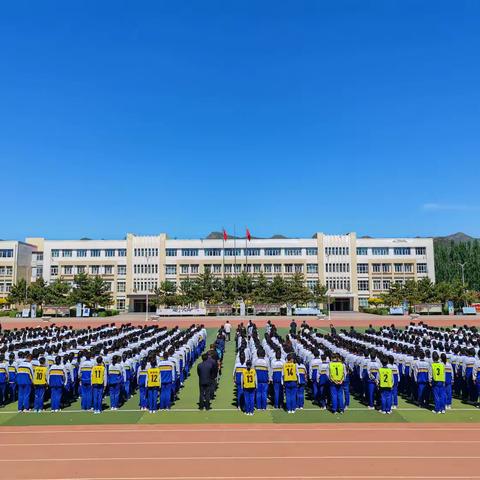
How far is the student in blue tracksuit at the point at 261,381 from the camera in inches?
461

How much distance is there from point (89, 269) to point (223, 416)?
7164cm

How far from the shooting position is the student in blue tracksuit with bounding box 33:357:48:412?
469 inches

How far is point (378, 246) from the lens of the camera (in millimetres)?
79062

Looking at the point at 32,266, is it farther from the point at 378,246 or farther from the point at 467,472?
the point at 467,472

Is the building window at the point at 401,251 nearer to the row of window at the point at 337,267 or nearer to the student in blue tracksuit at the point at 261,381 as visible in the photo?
the row of window at the point at 337,267

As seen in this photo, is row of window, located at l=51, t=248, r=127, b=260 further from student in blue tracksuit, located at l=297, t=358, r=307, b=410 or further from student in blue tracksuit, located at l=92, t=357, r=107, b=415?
student in blue tracksuit, located at l=297, t=358, r=307, b=410

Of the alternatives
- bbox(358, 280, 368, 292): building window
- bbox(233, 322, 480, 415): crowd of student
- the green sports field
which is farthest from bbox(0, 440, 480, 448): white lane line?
bbox(358, 280, 368, 292): building window

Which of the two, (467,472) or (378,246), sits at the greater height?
(378,246)

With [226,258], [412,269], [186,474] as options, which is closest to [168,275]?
[226,258]

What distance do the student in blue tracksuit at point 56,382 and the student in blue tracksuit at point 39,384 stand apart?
0.15 m

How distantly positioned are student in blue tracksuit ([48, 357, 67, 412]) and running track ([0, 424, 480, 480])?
1622 mm

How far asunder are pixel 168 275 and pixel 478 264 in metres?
64.8

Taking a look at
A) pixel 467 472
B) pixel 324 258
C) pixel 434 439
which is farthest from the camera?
pixel 324 258

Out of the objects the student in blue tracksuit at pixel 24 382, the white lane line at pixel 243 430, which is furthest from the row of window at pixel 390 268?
the student in blue tracksuit at pixel 24 382
